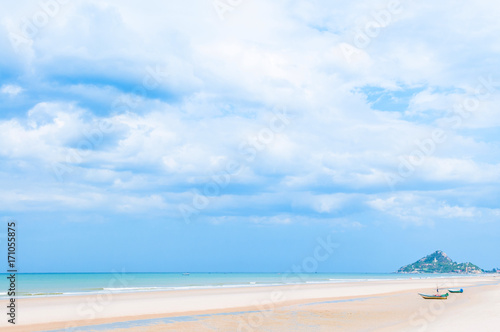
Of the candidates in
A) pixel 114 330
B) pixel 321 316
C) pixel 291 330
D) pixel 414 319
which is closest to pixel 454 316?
pixel 414 319

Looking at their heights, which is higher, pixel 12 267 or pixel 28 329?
pixel 12 267

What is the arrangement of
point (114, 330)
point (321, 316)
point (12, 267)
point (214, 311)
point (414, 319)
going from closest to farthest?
point (114, 330) < point (12, 267) < point (414, 319) < point (321, 316) < point (214, 311)

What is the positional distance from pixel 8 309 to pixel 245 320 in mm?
15750

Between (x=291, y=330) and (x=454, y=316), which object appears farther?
(x=454, y=316)

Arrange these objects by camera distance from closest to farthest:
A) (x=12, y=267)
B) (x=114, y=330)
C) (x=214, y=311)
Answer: (x=114, y=330) → (x=12, y=267) → (x=214, y=311)

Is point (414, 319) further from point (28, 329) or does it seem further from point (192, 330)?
point (28, 329)

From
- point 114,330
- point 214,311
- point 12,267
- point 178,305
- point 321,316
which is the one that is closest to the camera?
point 114,330

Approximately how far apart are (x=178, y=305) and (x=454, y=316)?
17891 millimetres

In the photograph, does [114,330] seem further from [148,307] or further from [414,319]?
[414,319]

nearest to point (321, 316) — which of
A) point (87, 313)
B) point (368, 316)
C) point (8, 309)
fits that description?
point (368, 316)

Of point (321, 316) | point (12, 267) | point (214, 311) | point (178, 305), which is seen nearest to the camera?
point (12, 267)

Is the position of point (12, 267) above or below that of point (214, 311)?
above

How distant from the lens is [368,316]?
25.9 metres

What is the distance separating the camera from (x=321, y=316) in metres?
25.7
